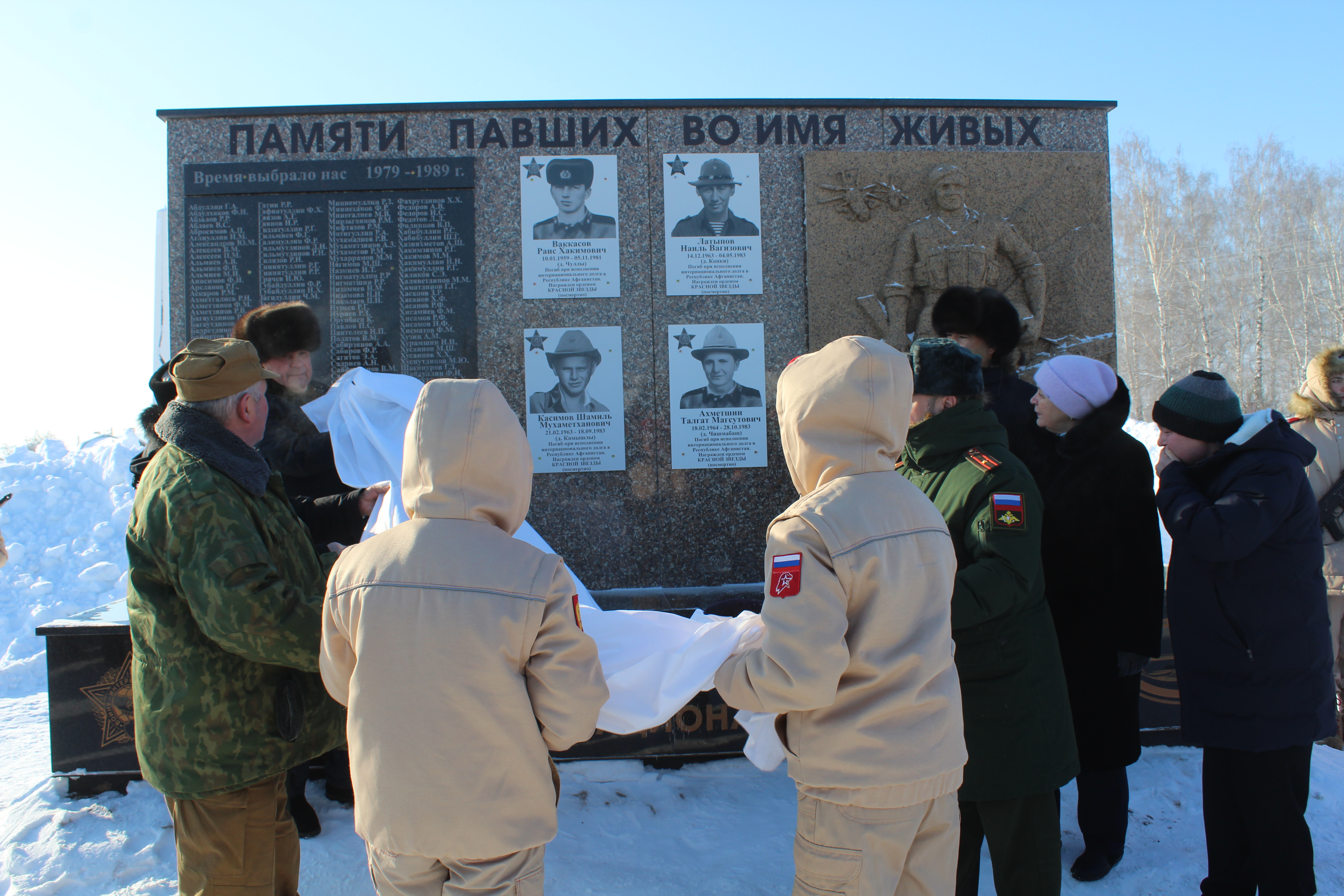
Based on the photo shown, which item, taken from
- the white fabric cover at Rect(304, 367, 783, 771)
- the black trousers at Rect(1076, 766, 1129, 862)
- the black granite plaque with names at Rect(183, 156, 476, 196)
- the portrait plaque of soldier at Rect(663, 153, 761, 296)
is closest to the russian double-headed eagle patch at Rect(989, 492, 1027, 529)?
the white fabric cover at Rect(304, 367, 783, 771)

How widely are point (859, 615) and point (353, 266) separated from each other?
12.4ft

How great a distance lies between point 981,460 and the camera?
82.7 inches

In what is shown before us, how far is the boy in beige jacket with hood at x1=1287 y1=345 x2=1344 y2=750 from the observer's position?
3.59 m

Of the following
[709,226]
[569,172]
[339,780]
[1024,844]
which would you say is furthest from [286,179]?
[1024,844]

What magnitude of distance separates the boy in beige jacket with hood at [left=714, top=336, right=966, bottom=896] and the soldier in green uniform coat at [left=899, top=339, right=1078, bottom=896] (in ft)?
1.28

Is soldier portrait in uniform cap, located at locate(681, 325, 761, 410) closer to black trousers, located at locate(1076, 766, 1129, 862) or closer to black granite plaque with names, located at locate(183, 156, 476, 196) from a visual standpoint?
black granite plaque with names, located at locate(183, 156, 476, 196)

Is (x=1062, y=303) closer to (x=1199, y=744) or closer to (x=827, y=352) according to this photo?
(x=1199, y=744)

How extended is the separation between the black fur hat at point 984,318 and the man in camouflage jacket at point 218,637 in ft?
9.10

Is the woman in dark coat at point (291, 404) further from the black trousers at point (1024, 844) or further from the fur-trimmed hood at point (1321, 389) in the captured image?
the fur-trimmed hood at point (1321, 389)

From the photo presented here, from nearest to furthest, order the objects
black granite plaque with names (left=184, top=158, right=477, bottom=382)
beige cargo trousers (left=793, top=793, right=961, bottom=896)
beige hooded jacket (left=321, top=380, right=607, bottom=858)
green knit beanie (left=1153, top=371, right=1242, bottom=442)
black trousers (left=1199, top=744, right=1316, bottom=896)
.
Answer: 1. beige hooded jacket (left=321, top=380, right=607, bottom=858)
2. beige cargo trousers (left=793, top=793, right=961, bottom=896)
3. black trousers (left=1199, top=744, right=1316, bottom=896)
4. green knit beanie (left=1153, top=371, right=1242, bottom=442)
5. black granite plaque with names (left=184, top=158, right=477, bottom=382)

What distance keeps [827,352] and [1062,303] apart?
350cm

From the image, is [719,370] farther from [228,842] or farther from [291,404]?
[228,842]

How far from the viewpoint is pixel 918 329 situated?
445 cm

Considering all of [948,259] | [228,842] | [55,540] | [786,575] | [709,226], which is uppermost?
[709,226]
